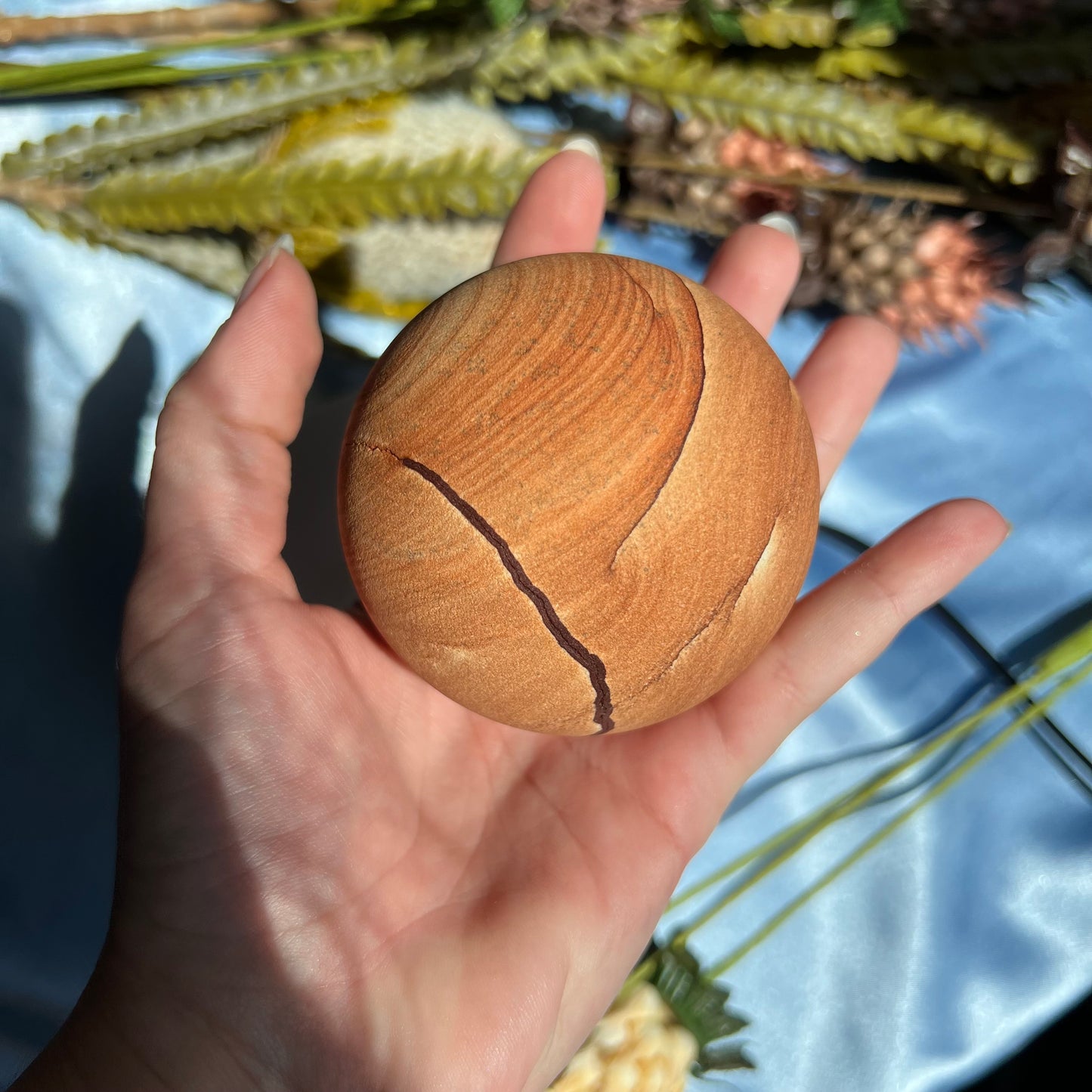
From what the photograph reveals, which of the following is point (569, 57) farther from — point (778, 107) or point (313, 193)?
point (313, 193)

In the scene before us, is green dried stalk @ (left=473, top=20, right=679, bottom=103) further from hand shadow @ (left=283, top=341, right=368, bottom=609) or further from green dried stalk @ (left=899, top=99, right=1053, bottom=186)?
hand shadow @ (left=283, top=341, right=368, bottom=609)

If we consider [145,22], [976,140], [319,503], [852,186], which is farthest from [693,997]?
[145,22]

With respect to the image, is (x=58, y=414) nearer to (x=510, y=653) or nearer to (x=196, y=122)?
(x=196, y=122)

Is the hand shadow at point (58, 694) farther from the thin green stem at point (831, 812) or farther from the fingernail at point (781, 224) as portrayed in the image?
the fingernail at point (781, 224)

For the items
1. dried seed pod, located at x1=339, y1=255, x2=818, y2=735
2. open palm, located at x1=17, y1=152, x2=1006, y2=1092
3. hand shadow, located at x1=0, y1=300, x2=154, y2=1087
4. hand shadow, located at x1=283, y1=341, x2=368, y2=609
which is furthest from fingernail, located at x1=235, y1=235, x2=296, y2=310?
hand shadow, located at x1=0, y1=300, x2=154, y2=1087

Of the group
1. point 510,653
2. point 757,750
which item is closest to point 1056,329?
point 757,750

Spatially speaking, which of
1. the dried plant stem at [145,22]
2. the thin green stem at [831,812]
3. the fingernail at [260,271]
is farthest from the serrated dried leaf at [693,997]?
the dried plant stem at [145,22]

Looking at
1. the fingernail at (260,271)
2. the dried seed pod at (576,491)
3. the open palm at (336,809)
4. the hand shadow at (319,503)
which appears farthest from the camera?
the hand shadow at (319,503)
